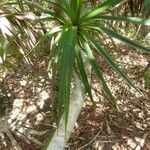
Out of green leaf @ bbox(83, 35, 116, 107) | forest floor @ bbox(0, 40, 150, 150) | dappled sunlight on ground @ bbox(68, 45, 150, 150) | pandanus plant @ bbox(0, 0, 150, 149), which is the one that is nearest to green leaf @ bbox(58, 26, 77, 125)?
pandanus plant @ bbox(0, 0, 150, 149)

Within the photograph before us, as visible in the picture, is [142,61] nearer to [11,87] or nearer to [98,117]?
[98,117]

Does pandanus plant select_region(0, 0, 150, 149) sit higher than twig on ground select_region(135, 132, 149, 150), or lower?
higher

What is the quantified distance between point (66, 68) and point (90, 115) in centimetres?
193

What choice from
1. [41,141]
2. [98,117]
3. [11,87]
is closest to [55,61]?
[41,141]

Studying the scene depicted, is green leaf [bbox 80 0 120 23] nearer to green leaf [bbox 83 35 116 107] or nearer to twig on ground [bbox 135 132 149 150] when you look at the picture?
green leaf [bbox 83 35 116 107]

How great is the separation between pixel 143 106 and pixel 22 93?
124cm

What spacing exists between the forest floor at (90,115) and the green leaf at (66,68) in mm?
1262

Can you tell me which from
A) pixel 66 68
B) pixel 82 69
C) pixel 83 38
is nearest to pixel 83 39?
pixel 83 38

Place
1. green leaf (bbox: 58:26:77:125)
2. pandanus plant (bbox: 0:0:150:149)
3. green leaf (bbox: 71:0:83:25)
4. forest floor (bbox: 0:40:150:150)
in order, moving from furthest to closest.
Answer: forest floor (bbox: 0:40:150:150) → green leaf (bbox: 71:0:83:25) → pandanus plant (bbox: 0:0:150:149) → green leaf (bbox: 58:26:77:125)

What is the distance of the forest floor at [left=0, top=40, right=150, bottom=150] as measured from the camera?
3.30 meters

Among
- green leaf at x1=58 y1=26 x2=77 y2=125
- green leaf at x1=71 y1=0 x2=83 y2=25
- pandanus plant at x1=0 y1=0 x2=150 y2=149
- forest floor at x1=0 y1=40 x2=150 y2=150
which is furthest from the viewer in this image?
forest floor at x1=0 y1=40 x2=150 y2=150

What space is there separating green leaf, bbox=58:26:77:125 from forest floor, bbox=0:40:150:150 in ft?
4.14

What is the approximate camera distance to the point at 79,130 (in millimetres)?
3406

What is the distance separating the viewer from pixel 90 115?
11.7ft
